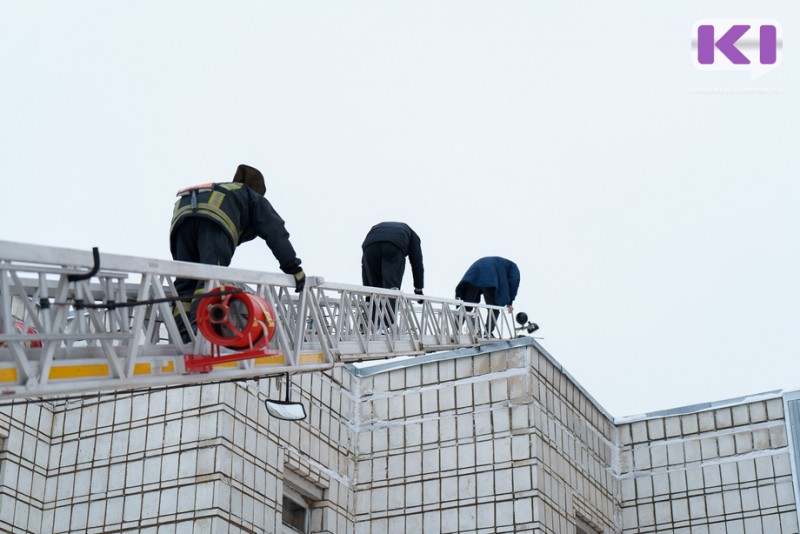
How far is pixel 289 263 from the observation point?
913 cm

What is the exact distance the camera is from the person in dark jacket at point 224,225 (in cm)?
884

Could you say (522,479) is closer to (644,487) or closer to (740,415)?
(644,487)

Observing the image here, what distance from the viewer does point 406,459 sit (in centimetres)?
1416

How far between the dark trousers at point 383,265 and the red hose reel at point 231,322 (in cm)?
517

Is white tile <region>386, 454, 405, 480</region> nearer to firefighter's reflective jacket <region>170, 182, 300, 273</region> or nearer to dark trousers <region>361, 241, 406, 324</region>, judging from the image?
dark trousers <region>361, 241, 406, 324</region>

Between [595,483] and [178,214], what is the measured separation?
7.89 meters

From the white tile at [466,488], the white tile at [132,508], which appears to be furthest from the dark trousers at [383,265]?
the white tile at [132,508]

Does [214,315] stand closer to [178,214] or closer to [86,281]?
[86,281]

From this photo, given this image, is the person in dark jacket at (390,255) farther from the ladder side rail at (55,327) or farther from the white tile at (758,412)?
the ladder side rail at (55,327)

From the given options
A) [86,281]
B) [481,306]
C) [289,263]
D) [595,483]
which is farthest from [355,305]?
[595,483]

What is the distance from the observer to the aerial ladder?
662 cm

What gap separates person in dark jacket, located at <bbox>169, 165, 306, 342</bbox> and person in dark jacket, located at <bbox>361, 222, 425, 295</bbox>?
3821 mm

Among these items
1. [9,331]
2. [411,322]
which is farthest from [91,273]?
[411,322]

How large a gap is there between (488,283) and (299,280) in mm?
5863
